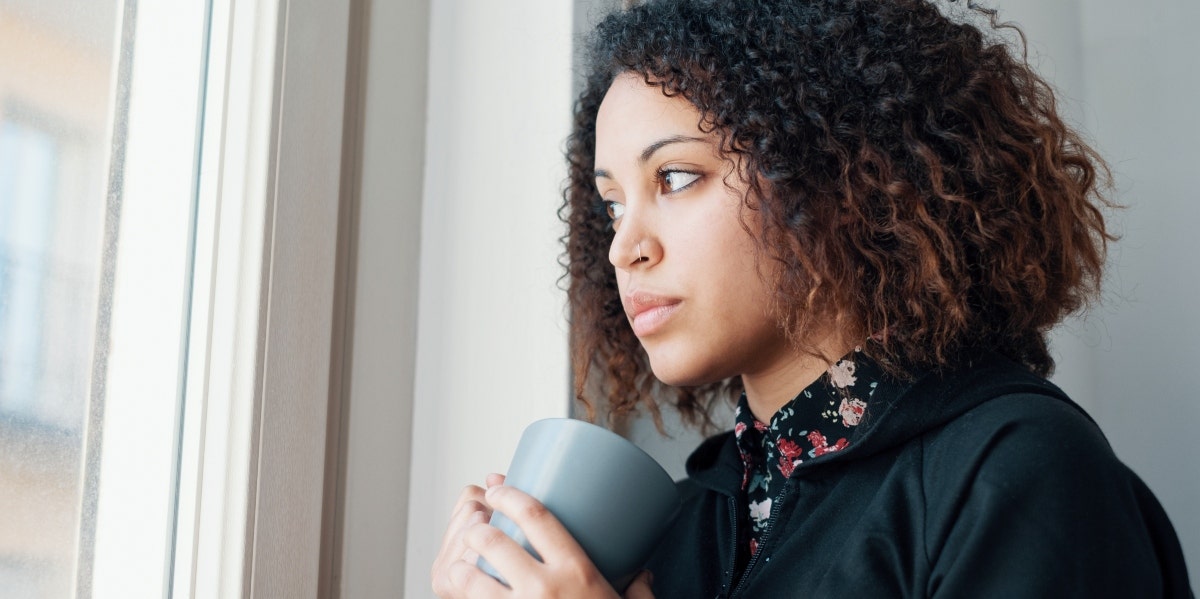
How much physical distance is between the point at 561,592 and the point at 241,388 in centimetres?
31

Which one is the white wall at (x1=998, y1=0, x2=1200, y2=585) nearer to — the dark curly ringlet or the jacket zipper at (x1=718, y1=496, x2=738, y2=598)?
the dark curly ringlet

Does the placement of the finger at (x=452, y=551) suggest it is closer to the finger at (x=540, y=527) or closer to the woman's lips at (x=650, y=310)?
the finger at (x=540, y=527)

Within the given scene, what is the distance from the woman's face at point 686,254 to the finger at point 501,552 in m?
0.22

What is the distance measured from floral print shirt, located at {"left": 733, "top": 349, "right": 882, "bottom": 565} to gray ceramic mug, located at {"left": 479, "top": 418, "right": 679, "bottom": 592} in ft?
0.56

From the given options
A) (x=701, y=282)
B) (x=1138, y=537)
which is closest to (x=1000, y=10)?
(x=701, y=282)

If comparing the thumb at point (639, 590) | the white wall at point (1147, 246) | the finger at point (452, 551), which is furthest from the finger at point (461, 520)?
the white wall at point (1147, 246)

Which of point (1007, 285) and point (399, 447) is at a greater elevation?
point (1007, 285)

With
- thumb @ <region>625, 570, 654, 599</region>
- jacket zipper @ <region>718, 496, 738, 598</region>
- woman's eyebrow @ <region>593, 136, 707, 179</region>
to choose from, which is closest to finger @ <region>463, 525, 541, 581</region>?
thumb @ <region>625, 570, 654, 599</region>

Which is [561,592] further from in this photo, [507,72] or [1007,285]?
[507,72]

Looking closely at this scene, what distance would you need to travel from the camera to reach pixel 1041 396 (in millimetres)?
692

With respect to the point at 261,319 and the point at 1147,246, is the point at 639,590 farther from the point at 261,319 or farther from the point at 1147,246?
the point at 1147,246

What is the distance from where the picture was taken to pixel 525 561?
0.65 m

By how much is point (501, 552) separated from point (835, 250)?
1.25ft

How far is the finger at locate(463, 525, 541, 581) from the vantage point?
0.64 metres
